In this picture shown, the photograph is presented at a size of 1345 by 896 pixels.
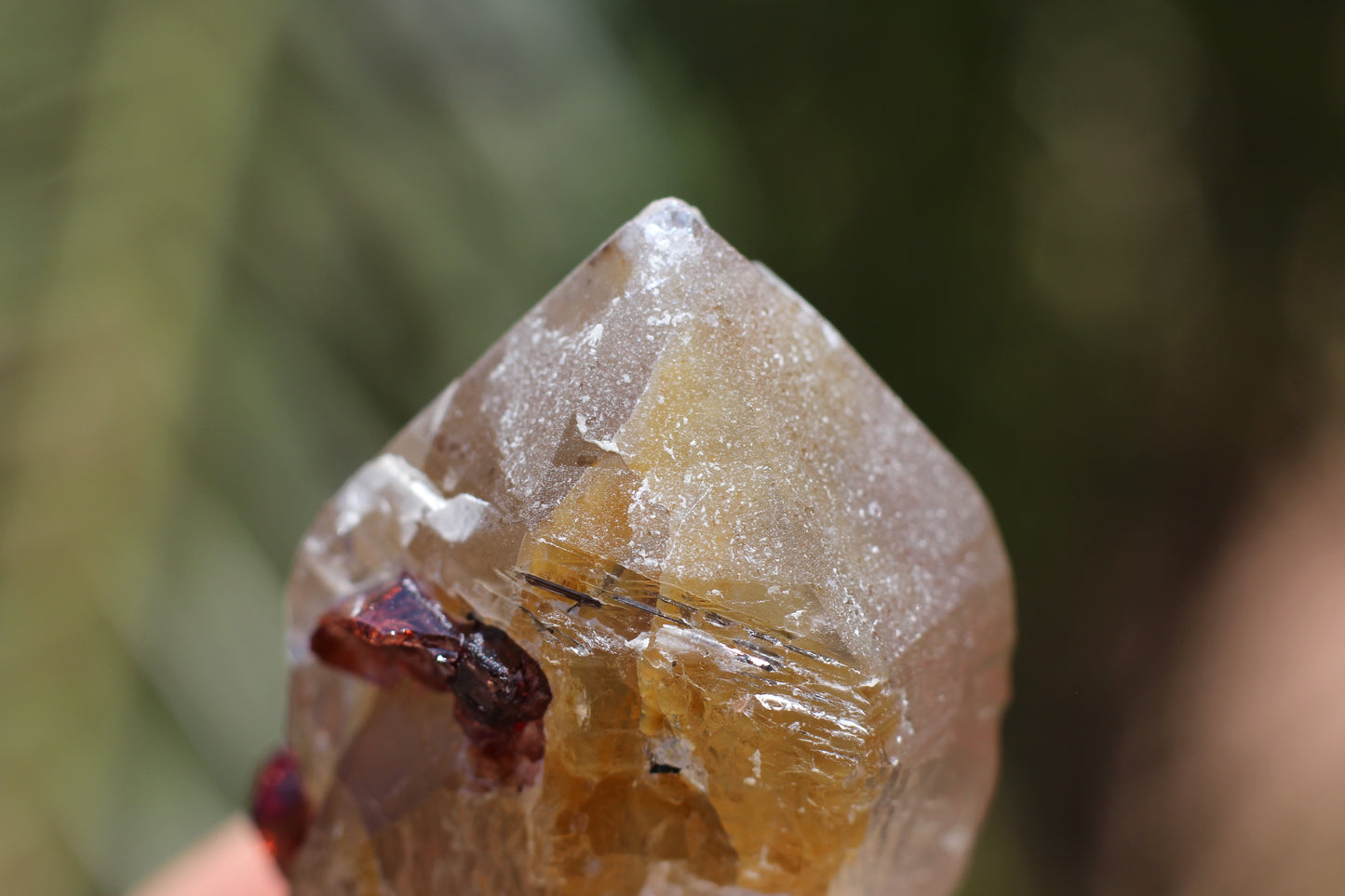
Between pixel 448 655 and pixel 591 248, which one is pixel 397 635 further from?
pixel 591 248

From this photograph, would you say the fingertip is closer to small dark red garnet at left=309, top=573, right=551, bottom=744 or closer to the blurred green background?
the blurred green background

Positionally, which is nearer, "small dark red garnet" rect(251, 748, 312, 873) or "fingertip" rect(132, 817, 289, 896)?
"small dark red garnet" rect(251, 748, 312, 873)

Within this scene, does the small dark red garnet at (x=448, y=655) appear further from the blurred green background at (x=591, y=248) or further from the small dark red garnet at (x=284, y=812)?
the blurred green background at (x=591, y=248)

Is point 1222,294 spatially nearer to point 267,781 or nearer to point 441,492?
point 441,492

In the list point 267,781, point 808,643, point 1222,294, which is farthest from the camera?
point 1222,294

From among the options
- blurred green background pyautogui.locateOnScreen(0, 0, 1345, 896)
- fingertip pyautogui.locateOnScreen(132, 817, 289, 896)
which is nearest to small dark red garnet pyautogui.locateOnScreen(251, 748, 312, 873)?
fingertip pyautogui.locateOnScreen(132, 817, 289, 896)

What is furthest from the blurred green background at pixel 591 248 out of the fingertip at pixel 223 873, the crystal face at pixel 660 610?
the crystal face at pixel 660 610

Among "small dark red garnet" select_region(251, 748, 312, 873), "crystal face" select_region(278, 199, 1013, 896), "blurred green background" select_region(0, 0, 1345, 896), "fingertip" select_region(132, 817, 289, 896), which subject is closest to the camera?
"crystal face" select_region(278, 199, 1013, 896)

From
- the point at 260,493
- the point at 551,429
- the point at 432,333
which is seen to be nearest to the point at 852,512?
Answer: the point at 551,429

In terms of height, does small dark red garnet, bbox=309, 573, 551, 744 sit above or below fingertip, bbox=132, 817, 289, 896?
above
